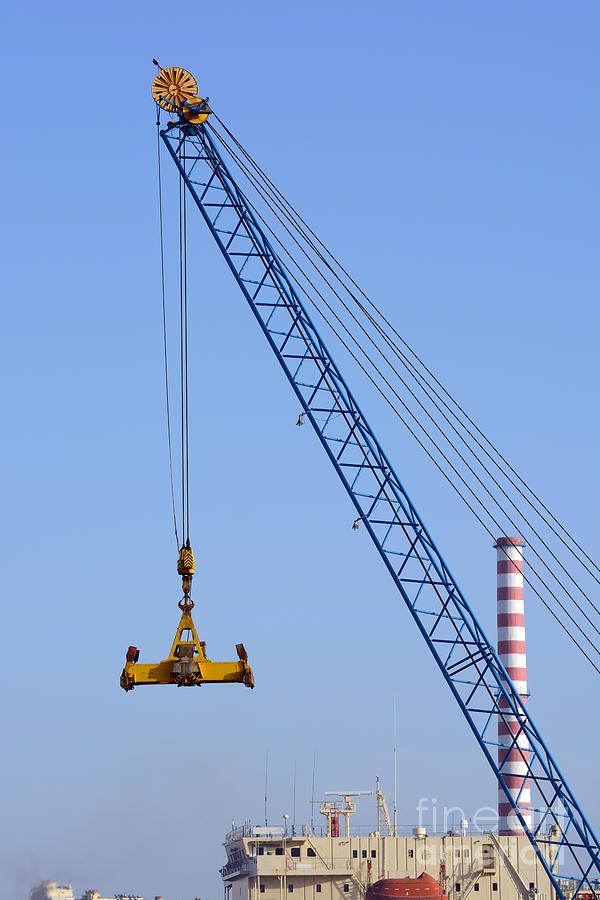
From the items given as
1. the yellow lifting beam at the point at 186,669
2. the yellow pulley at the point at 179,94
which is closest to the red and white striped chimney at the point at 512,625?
the yellow pulley at the point at 179,94

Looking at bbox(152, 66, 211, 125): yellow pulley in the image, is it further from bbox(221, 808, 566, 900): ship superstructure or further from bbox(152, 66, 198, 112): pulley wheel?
bbox(221, 808, 566, 900): ship superstructure

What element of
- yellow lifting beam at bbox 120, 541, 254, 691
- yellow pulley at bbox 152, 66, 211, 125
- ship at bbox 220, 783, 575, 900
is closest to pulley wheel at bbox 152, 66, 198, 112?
yellow pulley at bbox 152, 66, 211, 125

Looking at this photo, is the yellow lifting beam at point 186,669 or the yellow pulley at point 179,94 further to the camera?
the yellow pulley at point 179,94

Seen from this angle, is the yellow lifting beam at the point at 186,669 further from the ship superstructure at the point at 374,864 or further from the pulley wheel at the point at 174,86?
the ship superstructure at the point at 374,864

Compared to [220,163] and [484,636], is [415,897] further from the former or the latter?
[220,163]

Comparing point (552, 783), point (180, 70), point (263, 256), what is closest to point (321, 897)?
point (552, 783)

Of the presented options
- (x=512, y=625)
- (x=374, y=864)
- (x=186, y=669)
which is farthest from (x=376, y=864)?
(x=186, y=669)

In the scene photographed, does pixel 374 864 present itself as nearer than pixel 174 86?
No

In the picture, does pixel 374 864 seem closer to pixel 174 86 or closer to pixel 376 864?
pixel 376 864

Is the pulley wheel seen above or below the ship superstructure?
above

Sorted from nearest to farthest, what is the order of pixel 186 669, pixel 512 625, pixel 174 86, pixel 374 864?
pixel 186 669, pixel 174 86, pixel 374 864, pixel 512 625

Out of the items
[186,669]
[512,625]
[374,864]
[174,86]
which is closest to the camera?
[186,669]

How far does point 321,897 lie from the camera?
65625 mm

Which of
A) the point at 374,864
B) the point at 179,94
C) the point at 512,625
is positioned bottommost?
the point at 374,864
